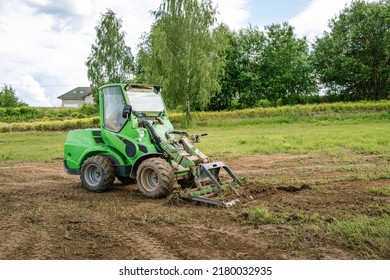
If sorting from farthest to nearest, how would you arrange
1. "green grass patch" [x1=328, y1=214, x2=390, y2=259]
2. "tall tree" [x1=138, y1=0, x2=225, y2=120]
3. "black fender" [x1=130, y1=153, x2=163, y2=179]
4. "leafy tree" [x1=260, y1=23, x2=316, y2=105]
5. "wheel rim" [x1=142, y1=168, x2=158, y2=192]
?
"leafy tree" [x1=260, y1=23, x2=316, y2=105]
"tall tree" [x1=138, y1=0, x2=225, y2=120]
"black fender" [x1=130, y1=153, x2=163, y2=179]
"wheel rim" [x1=142, y1=168, x2=158, y2=192]
"green grass patch" [x1=328, y1=214, x2=390, y2=259]

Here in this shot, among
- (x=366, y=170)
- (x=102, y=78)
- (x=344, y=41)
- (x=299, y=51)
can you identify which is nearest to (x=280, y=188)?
(x=366, y=170)

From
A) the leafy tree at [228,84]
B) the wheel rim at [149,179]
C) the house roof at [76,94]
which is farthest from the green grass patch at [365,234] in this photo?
the house roof at [76,94]

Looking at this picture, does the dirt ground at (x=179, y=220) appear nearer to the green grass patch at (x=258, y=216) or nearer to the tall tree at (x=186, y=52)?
the green grass patch at (x=258, y=216)

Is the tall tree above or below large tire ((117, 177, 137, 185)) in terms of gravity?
above

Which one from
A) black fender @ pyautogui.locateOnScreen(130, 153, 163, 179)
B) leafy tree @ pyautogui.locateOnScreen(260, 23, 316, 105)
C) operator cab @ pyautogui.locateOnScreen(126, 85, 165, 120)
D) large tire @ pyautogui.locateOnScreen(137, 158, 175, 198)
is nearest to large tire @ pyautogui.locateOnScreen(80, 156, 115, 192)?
black fender @ pyautogui.locateOnScreen(130, 153, 163, 179)

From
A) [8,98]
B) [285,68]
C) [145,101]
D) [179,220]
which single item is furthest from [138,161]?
[8,98]

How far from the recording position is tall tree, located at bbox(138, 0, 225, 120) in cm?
3597

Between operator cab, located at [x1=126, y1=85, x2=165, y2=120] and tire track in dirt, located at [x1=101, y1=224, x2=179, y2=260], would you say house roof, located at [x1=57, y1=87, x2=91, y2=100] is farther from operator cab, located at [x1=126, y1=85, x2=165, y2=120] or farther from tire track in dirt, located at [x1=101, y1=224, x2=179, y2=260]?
tire track in dirt, located at [x1=101, y1=224, x2=179, y2=260]

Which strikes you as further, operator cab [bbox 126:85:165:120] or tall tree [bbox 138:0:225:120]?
tall tree [bbox 138:0:225:120]

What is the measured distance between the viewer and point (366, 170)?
11.5 metres

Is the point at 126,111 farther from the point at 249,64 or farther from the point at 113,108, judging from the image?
the point at 249,64

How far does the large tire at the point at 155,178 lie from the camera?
28.6 ft

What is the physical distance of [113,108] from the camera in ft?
33.0

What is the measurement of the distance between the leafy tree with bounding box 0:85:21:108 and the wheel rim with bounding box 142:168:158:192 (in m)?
64.0
